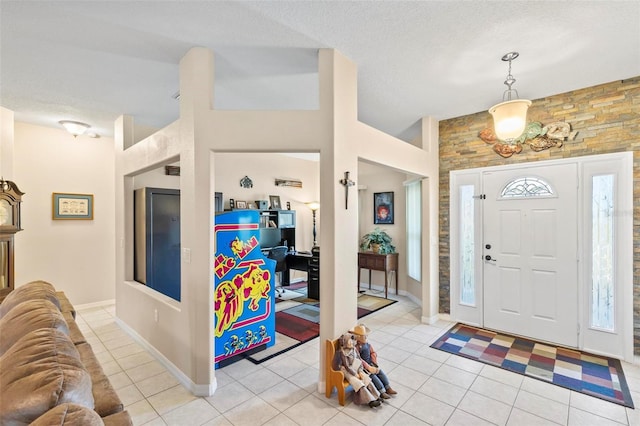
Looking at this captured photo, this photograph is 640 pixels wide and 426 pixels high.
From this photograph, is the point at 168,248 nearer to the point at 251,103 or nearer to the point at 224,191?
the point at 224,191

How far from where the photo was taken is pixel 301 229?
21.8 feet

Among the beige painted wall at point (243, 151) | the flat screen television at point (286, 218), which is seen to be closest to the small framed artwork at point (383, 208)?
the flat screen television at point (286, 218)

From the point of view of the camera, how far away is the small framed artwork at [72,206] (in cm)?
434

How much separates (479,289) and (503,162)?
1688mm

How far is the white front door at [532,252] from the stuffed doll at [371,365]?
6.98 ft

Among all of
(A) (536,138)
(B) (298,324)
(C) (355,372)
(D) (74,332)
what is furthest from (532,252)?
(D) (74,332)

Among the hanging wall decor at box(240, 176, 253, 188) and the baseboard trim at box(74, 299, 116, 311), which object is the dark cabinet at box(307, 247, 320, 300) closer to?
the hanging wall decor at box(240, 176, 253, 188)

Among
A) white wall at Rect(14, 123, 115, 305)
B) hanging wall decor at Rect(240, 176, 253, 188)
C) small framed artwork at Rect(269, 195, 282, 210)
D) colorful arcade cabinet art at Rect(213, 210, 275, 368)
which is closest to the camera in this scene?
colorful arcade cabinet art at Rect(213, 210, 275, 368)

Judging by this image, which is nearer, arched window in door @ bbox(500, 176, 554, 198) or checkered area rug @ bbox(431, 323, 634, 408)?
checkered area rug @ bbox(431, 323, 634, 408)

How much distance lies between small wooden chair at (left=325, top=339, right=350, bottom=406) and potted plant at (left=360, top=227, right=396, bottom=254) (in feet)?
10.4

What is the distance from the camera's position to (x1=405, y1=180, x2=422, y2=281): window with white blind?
5.04 m

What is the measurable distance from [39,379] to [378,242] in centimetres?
494

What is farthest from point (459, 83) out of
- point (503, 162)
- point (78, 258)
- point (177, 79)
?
point (78, 258)

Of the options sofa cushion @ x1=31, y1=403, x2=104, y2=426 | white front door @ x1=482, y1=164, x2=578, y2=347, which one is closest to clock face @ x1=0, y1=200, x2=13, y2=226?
sofa cushion @ x1=31, y1=403, x2=104, y2=426
